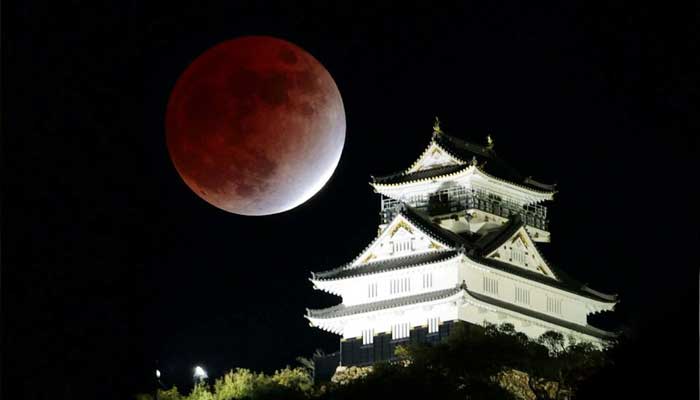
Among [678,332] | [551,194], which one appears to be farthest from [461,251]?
[678,332]

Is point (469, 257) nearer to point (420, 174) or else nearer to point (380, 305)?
point (380, 305)

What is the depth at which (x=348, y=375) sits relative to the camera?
63.2 meters

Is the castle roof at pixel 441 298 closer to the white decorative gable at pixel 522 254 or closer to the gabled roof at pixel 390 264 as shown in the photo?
the gabled roof at pixel 390 264

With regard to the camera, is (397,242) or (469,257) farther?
(397,242)

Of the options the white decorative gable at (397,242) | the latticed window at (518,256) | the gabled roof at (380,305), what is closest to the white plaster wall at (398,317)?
the gabled roof at (380,305)

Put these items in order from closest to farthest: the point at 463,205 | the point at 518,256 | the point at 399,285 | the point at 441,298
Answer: the point at 441,298 → the point at 399,285 → the point at 518,256 → the point at 463,205

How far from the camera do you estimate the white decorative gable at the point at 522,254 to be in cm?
6581

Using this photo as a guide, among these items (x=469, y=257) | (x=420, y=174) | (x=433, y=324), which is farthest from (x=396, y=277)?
(x=420, y=174)

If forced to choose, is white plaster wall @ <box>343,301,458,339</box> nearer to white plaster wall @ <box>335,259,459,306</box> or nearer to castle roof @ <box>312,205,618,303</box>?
white plaster wall @ <box>335,259,459,306</box>

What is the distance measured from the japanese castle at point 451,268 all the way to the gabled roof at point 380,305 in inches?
2.0

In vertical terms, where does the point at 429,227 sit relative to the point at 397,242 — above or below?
above

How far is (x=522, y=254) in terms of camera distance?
6669 cm

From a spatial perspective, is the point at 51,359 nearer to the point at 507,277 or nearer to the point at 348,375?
the point at 348,375

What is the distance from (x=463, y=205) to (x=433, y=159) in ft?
9.22
